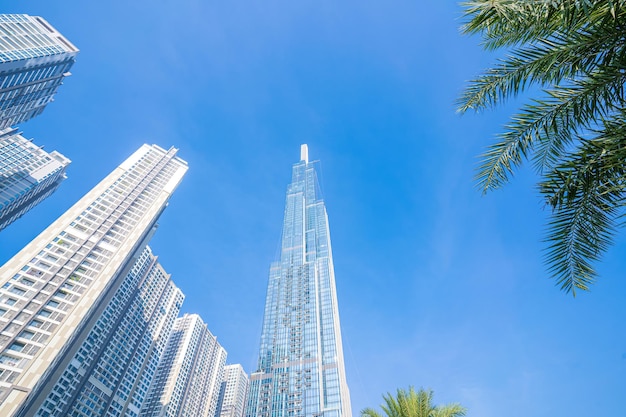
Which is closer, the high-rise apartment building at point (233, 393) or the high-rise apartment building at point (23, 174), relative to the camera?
the high-rise apartment building at point (23, 174)

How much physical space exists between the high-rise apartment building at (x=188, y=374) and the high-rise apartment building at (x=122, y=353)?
6.78 meters

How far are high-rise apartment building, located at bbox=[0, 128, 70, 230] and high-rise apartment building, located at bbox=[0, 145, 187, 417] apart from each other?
2625cm

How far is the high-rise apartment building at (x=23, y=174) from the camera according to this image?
7869 centimetres

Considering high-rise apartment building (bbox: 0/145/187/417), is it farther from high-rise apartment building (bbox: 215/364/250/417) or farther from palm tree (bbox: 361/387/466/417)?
high-rise apartment building (bbox: 215/364/250/417)

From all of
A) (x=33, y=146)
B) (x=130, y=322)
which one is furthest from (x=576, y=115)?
(x=33, y=146)

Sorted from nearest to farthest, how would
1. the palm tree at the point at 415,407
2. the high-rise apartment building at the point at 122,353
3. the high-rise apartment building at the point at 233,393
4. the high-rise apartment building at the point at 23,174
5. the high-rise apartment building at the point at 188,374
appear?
the palm tree at the point at 415,407, the high-rise apartment building at the point at 122,353, the high-rise apartment building at the point at 23,174, the high-rise apartment building at the point at 188,374, the high-rise apartment building at the point at 233,393

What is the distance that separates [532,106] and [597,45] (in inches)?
40.6

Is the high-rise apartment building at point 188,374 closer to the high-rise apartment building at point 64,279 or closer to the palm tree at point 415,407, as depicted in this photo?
the high-rise apartment building at point 64,279

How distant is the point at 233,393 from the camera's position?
A: 433 feet

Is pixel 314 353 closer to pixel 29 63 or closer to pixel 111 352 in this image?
pixel 111 352

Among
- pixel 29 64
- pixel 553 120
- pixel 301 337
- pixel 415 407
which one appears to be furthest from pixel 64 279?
pixel 553 120

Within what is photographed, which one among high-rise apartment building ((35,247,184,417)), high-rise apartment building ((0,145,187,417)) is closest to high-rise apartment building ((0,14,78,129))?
high-rise apartment building ((0,145,187,417))

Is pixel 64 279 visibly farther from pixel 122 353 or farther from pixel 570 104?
pixel 570 104

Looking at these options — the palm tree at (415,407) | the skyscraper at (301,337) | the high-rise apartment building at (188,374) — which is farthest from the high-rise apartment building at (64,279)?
the palm tree at (415,407)
